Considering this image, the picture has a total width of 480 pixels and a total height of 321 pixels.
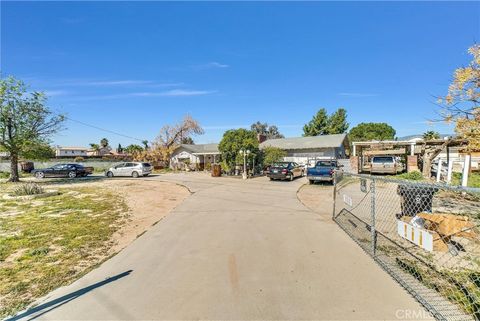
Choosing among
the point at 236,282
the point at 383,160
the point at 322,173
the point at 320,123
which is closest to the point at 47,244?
the point at 236,282

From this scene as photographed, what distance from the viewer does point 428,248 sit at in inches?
133

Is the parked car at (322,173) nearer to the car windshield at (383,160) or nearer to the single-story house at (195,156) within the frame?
the car windshield at (383,160)

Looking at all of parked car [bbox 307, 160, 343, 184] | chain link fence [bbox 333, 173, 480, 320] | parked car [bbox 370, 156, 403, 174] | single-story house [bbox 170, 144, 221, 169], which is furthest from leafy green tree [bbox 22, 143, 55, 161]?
parked car [bbox 370, 156, 403, 174]

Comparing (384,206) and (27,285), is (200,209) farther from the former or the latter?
(384,206)

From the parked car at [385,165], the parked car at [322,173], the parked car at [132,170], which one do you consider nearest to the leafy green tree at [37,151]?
the parked car at [132,170]

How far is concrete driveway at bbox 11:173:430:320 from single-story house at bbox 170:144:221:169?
27.2 m

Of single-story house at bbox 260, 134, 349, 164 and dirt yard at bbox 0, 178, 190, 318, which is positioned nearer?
dirt yard at bbox 0, 178, 190, 318

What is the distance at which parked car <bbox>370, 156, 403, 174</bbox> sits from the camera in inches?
870

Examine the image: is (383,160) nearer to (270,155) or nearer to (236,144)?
(270,155)

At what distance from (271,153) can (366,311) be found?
75.2ft

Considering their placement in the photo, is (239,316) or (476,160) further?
(476,160)

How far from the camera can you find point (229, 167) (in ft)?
82.1

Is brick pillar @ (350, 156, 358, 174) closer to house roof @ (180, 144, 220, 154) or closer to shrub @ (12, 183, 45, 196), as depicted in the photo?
house roof @ (180, 144, 220, 154)

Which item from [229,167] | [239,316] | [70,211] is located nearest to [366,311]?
[239,316]
